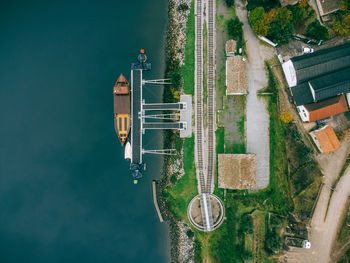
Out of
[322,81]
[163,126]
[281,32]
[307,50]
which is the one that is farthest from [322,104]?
[163,126]

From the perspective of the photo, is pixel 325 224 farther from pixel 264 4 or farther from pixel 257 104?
pixel 264 4

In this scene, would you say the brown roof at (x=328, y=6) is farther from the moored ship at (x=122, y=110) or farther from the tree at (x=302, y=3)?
the moored ship at (x=122, y=110)

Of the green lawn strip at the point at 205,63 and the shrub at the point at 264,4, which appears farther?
the green lawn strip at the point at 205,63

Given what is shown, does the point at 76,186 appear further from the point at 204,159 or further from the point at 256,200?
the point at 256,200

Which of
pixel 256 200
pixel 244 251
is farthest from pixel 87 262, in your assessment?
pixel 256 200

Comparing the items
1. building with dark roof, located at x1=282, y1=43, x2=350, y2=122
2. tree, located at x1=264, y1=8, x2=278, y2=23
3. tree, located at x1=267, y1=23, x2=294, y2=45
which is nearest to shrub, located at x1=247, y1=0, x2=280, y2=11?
tree, located at x1=264, y1=8, x2=278, y2=23

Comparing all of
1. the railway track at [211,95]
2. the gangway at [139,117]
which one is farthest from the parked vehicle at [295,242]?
the gangway at [139,117]
